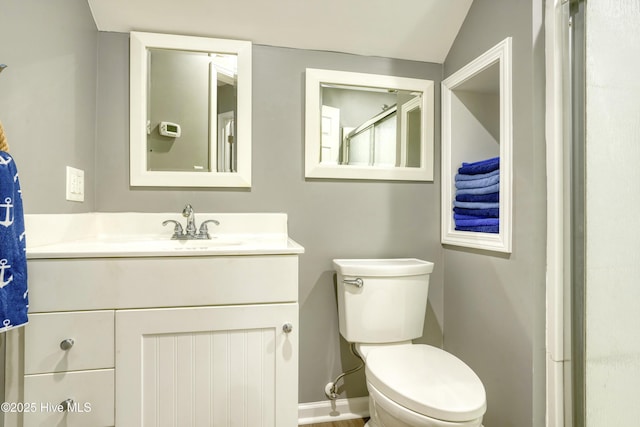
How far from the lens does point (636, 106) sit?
0.96 metres

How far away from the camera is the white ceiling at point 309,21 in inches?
52.6

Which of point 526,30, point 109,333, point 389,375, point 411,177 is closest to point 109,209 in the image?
point 109,333

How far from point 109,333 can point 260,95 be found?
→ 112 centimetres

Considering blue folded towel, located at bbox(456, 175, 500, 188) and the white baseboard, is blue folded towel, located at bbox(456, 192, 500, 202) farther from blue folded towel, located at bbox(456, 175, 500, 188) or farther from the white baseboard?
the white baseboard

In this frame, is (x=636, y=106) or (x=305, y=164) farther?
(x=305, y=164)

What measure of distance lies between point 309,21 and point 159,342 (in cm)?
141

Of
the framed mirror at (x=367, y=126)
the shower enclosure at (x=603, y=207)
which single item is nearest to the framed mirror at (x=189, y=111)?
the framed mirror at (x=367, y=126)

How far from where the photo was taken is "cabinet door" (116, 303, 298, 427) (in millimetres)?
922

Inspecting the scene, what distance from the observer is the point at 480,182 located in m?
1.40

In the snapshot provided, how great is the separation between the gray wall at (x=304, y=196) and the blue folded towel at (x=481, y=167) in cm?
20

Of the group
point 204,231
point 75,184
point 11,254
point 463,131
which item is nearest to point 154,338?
point 11,254

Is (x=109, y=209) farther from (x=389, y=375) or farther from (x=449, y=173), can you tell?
(x=449, y=173)

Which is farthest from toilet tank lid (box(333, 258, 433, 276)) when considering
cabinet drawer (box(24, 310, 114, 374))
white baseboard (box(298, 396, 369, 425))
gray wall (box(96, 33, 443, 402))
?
cabinet drawer (box(24, 310, 114, 374))

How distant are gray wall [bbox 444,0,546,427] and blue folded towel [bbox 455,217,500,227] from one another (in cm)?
12
